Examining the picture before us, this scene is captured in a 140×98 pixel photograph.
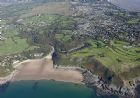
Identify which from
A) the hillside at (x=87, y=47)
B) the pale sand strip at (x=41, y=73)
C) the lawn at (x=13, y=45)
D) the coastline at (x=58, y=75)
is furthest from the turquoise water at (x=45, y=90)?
the lawn at (x=13, y=45)

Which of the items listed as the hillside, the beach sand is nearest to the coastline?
the beach sand

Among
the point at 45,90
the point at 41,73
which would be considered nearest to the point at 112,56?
the point at 41,73

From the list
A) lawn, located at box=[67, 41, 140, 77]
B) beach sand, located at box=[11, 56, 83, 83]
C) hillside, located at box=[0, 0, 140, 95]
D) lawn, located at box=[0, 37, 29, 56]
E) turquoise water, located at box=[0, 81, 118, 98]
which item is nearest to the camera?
turquoise water, located at box=[0, 81, 118, 98]

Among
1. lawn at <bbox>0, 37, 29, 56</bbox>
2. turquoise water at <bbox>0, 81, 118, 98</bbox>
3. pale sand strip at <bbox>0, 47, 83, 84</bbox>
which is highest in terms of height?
lawn at <bbox>0, 37, 29, 56</bbox>

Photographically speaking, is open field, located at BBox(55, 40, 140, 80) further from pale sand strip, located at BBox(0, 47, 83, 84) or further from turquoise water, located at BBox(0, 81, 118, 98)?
turquoise water, located at BBox(0, 81, 118, 98)

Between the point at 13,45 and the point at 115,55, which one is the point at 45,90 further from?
the point at 13,45
